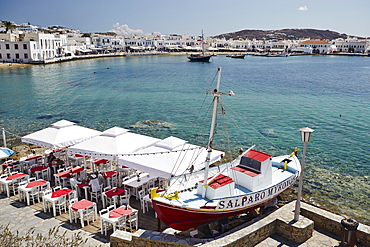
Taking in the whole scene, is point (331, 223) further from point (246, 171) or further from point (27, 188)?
point (27, 188)

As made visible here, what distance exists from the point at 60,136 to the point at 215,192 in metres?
8.19

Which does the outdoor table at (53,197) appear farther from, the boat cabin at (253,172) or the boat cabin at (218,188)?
the boat cabin at (253,172)

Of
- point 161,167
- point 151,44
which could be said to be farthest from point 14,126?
point 151,44

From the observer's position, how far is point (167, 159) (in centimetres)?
1031

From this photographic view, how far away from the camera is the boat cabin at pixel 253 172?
8812 millimetres

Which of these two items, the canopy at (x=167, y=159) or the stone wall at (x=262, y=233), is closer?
the stone wall at (x=262, y=233)

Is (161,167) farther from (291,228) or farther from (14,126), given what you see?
(14,126)

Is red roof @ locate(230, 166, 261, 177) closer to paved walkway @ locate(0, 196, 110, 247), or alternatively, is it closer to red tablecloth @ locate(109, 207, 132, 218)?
red tablecloth @ locate(109, 207, 132, 218)

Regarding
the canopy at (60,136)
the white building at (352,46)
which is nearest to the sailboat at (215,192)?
the canopy at (60,136)

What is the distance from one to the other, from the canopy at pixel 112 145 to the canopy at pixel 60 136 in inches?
36.7

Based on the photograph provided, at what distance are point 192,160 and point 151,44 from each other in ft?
558

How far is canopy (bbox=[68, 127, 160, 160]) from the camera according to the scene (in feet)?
37.6

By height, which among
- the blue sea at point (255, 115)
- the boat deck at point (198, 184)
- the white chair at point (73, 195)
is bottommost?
the blue sea at point (255, 115)

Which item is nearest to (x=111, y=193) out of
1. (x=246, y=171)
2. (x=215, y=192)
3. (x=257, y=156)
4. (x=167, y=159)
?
(x=167, y=159)
